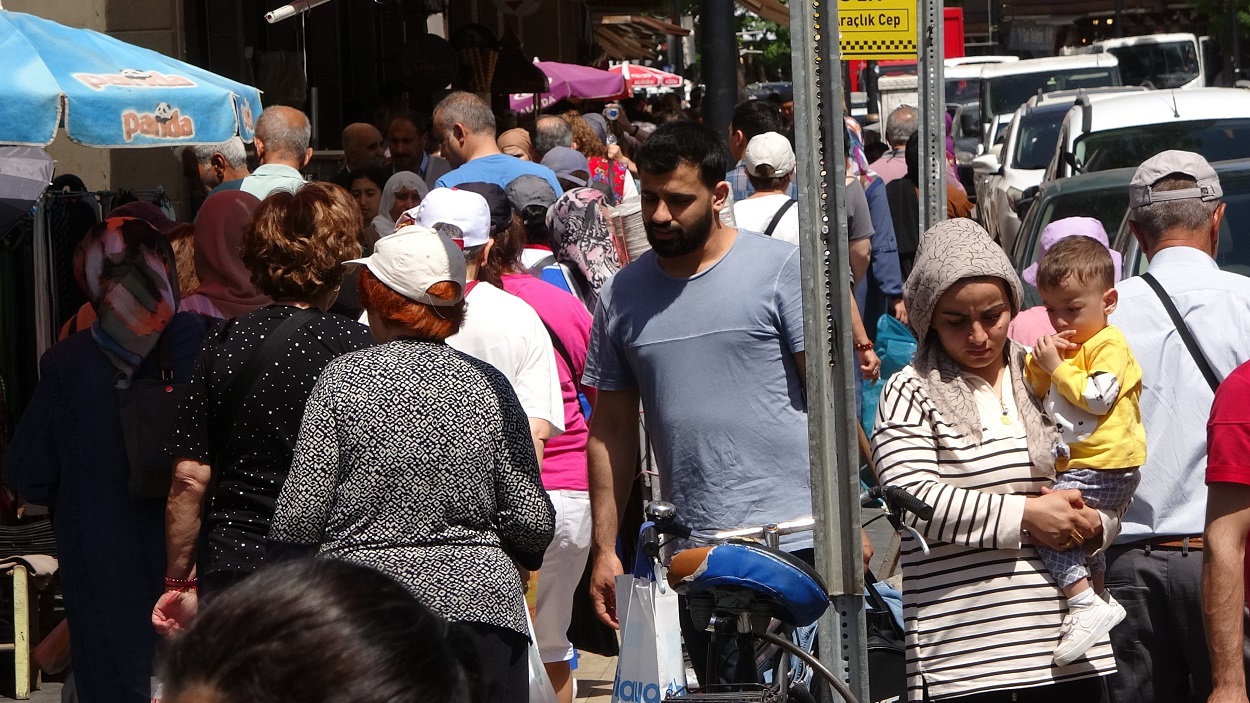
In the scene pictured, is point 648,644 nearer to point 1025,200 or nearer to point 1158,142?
point 1158,142

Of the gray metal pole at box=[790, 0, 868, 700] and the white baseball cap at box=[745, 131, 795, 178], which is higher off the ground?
the white baseball cap at box=[745, 131, 795, 178]

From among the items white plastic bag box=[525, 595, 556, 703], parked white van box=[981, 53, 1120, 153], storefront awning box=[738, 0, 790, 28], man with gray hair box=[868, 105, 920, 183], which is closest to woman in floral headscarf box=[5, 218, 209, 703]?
white plastic bag box=[525, 595, 556, 703]

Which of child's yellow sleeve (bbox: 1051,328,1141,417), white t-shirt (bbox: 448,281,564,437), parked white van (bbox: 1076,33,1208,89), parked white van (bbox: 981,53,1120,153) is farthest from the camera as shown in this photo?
parked white van (bbox: 1076,33,1208,89)

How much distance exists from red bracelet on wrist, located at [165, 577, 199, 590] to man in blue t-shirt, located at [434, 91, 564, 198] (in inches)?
140

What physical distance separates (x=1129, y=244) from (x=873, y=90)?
20.2m

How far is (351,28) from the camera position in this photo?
16.4 m

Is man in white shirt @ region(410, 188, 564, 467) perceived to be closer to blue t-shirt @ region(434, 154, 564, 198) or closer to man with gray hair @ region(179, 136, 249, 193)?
blue t-shirt @ region(434, 154, 564, 198)

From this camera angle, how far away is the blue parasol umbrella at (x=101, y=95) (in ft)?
16.8

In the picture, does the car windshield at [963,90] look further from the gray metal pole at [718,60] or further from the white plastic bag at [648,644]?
the white plastic bag at [648,644]

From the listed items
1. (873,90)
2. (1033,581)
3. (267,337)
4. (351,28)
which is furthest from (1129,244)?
(873,90)

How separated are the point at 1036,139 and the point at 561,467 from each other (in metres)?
13.9

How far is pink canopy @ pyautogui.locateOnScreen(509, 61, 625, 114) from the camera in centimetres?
2098

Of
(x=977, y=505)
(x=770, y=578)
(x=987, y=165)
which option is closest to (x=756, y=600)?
(x=770, y=578)

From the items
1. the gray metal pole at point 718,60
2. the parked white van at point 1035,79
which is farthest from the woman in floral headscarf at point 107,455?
the parked white van at point 1035,79
